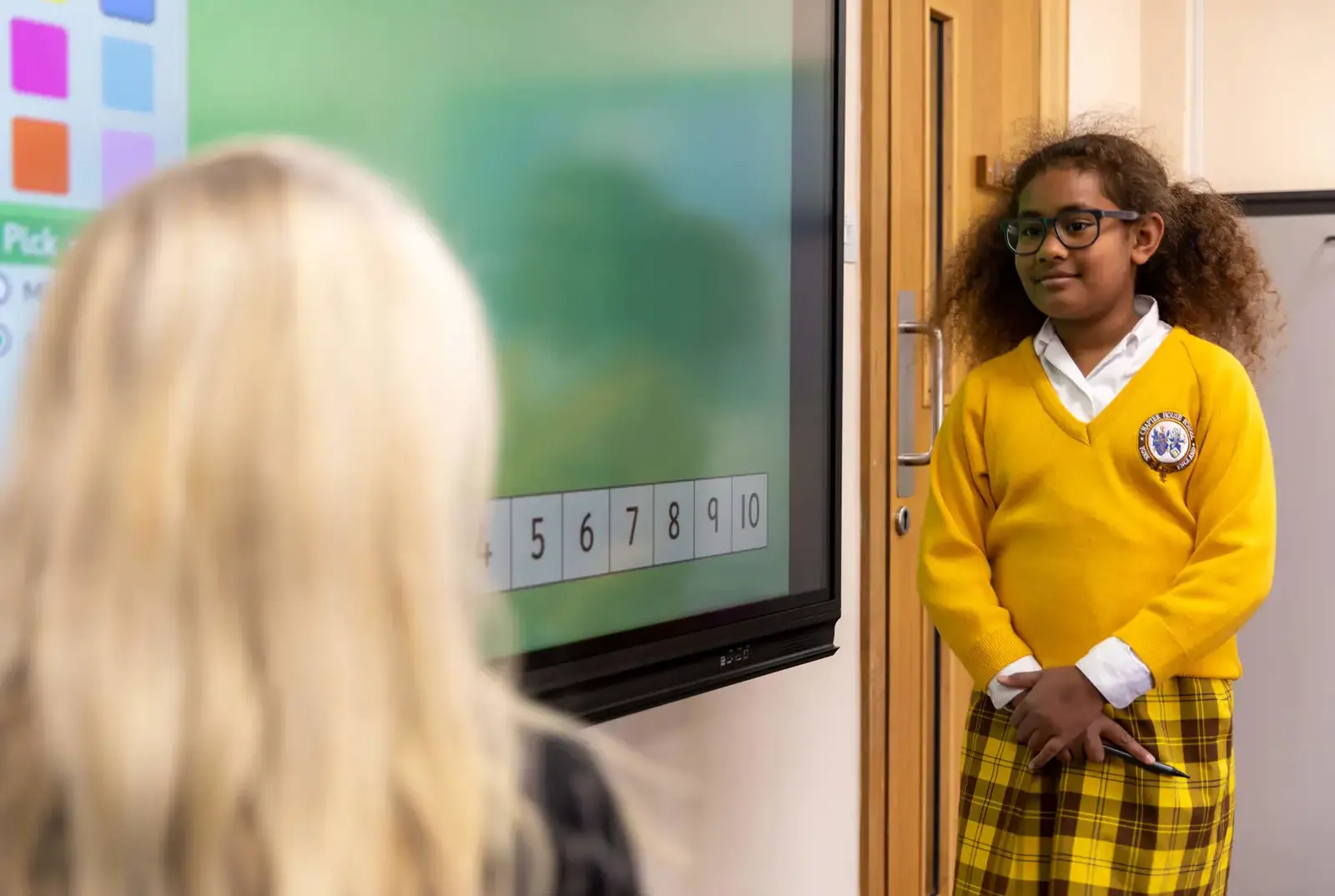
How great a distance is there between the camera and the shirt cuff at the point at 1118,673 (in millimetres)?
1485

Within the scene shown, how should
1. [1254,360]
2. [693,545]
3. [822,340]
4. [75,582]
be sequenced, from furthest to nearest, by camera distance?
[1254,360] → [822,340] → [693,545] → [75,582]

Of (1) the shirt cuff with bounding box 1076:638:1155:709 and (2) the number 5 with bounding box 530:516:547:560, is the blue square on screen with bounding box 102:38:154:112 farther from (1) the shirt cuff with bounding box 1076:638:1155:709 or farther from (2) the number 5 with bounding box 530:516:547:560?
(1) the shirt cuff with bounding box 1076:638:1155:709

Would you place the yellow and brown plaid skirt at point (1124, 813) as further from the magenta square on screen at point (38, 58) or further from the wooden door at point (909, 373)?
the magenta square on screen at point (38, 58)

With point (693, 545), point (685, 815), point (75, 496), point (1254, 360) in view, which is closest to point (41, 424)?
point (75, 496)

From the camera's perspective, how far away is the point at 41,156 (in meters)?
0.90

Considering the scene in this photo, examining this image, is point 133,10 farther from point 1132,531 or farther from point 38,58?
point 1132,531

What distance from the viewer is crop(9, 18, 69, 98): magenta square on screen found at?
89 cm

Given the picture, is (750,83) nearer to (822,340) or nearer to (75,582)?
(822,340)

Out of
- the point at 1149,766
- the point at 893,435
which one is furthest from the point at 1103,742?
the point at 893,435

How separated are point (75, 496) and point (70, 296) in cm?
10

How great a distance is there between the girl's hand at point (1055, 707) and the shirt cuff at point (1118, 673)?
0.06ft

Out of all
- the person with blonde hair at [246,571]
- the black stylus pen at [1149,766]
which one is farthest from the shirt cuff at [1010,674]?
the person with blonde hair at [246,571]

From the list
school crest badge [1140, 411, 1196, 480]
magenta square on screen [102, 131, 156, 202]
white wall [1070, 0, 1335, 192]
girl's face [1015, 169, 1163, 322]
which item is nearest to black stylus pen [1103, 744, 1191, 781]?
school crest badge [1140, 411, 1196, 480]

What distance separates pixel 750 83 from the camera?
5.17 ft
